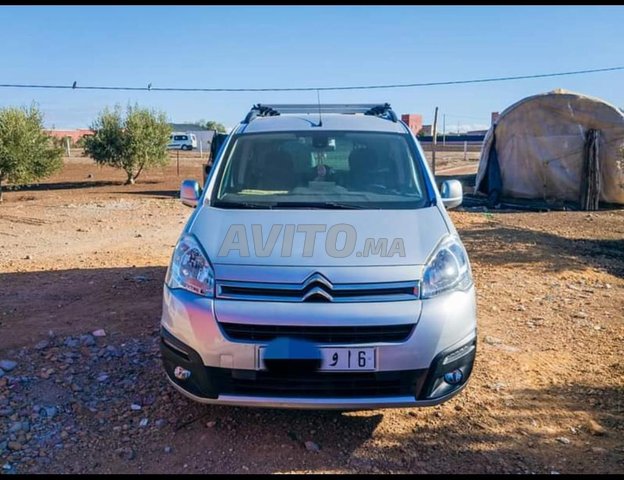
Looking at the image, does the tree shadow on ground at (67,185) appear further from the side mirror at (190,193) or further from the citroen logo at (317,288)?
the citroen logo at (317,288)

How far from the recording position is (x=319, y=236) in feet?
9.82

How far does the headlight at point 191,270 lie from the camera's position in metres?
2.79

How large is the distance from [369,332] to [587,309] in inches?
144

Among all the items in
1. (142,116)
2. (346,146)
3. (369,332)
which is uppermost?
(142,116)

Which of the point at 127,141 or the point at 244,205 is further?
the point at 127,141

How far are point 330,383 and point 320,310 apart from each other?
0.38 m

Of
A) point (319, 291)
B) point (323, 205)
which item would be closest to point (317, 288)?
point (319, 291)

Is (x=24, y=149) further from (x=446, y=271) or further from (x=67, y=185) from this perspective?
(x=446, y=271)

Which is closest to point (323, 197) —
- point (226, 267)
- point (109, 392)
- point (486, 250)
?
point (226, 267)

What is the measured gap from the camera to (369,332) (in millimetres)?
2609

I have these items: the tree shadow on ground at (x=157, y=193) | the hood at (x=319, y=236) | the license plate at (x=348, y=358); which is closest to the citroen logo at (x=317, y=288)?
the hood at (x=319, y=236)

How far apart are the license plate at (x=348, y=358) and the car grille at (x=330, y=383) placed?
41 millimetres

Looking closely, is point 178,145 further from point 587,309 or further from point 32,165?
point 587,309

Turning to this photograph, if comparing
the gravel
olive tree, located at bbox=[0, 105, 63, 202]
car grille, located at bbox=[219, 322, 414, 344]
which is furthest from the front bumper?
olive tree, located at bbox=[0, 105, 63, 202]
